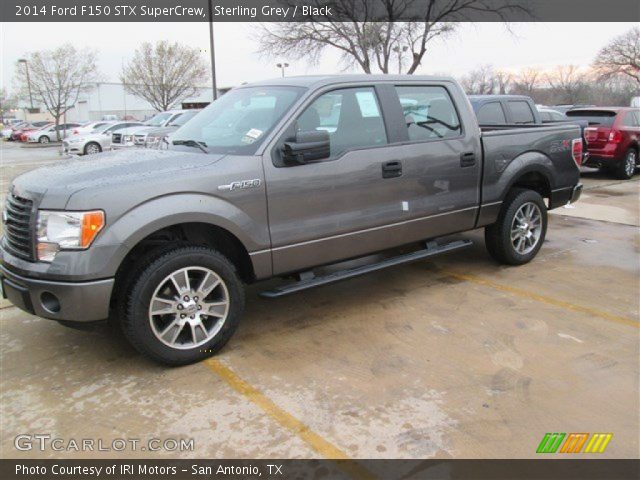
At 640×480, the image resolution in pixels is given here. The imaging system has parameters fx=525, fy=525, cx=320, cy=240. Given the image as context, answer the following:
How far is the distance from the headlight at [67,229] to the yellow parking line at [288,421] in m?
1.23

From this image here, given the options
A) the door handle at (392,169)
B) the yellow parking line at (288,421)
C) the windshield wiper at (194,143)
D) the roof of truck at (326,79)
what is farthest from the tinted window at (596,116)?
the yellow parking line at (288,421)

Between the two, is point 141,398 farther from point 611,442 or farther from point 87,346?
point 611,442

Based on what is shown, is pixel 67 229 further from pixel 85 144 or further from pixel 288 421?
pixel 85 144

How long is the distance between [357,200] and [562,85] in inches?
2384

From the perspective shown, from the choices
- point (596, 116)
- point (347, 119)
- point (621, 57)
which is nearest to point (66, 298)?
point (347, 119)

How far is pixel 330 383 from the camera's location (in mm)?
3463

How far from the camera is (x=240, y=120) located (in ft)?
14.1

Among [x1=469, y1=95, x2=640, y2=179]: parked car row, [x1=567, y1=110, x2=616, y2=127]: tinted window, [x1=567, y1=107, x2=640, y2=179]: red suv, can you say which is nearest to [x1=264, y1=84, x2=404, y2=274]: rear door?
[x1=469, y1=95, x2=640, y2=179]: parked car row

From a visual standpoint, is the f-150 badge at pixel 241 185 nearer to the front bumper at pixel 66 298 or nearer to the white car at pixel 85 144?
the front bumper at pixel 66 298

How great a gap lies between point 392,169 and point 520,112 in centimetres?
691

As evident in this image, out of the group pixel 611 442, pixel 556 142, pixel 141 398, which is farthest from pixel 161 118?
pixel 611 442

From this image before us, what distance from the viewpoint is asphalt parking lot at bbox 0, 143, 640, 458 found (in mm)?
2926

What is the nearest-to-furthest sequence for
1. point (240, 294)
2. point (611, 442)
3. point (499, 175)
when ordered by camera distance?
point (611, 442) → point (240, 294) → point (499, 175)

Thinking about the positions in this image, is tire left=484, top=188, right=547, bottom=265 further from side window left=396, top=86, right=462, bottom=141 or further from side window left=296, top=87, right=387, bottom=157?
side window left=296, top=87, right=387, bottom=157
